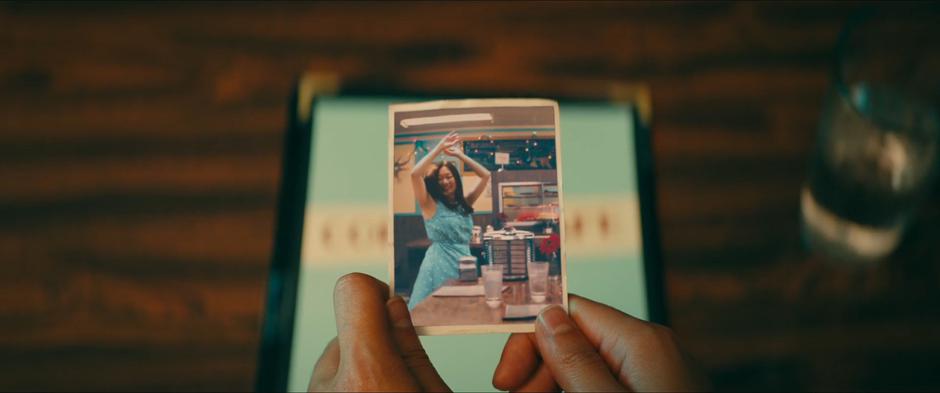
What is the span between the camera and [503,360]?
0.69 m

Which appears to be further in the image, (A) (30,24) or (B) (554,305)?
(A) (30,24)

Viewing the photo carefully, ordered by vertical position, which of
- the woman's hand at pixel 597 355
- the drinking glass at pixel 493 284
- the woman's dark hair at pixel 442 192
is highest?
the woman's dark hair at pixel 442 192

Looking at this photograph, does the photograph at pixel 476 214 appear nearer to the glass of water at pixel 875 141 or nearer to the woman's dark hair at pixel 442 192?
the woman's dark hair at pixel 442 192

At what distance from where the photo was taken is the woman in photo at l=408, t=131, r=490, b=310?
68 cm

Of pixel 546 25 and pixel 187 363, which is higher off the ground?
pixel 546 25

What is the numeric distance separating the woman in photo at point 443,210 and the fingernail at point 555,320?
0.12m

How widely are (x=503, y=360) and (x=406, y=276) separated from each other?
167 millimetres

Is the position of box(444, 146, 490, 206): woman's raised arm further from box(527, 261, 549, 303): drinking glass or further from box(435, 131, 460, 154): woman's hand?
box(527, 261, 549, 303): drinking glass

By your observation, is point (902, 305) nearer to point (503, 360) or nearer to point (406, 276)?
point (503, 360)

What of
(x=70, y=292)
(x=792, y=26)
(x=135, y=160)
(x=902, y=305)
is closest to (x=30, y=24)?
(x=135, y=160)

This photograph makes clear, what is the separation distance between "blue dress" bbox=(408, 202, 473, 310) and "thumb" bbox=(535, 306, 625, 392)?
129 millimetres

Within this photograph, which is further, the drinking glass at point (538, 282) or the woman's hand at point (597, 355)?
the drinking glass at point (538, 282)

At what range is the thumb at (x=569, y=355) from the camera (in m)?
0.55

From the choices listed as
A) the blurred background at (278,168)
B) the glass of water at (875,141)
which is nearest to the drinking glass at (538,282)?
the blurred background at (278,168)
